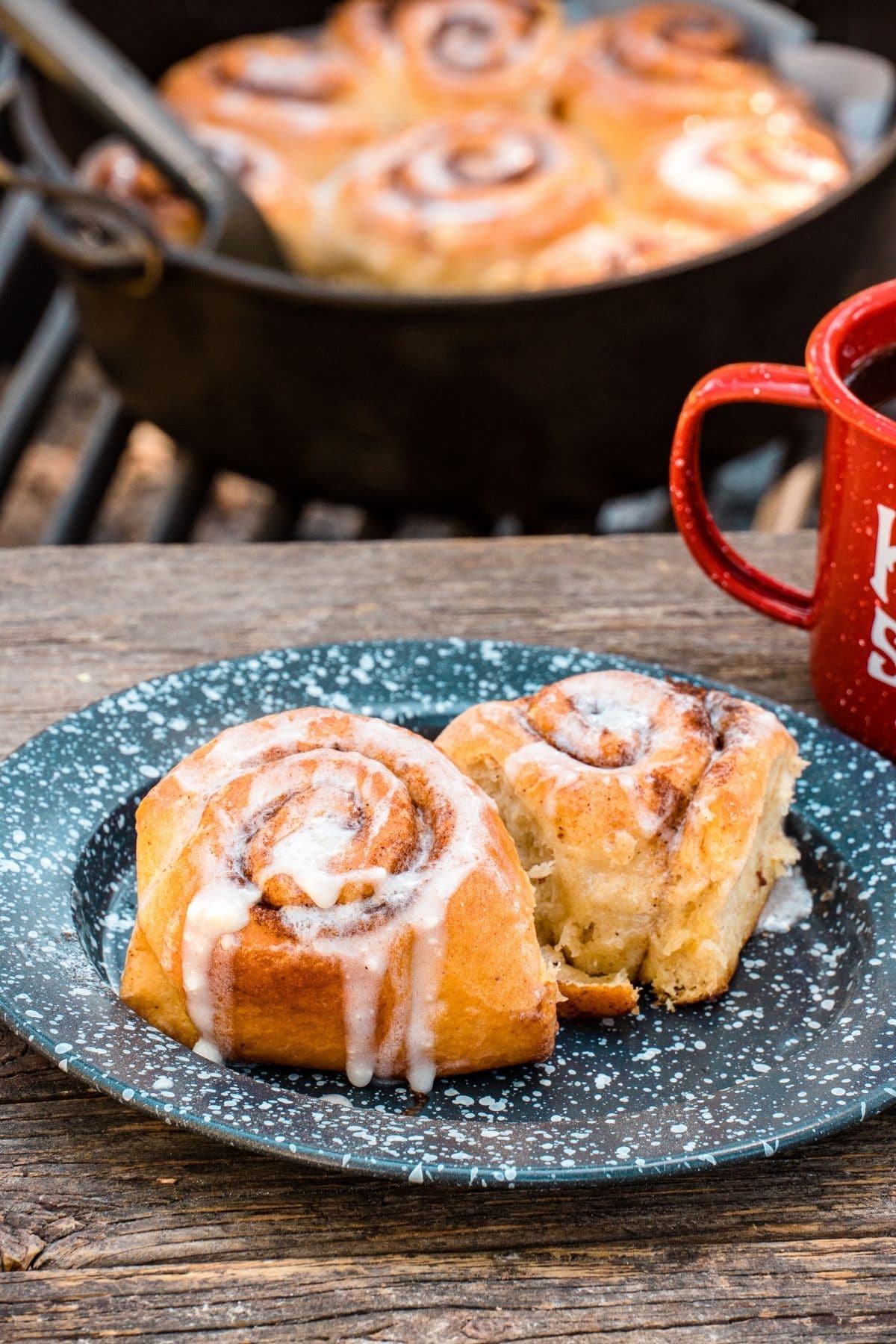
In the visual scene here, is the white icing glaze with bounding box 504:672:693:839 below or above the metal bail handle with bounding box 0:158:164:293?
above

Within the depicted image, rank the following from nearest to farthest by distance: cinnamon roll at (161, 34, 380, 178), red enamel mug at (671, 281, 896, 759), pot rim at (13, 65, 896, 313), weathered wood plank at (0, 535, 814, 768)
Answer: red enamel mug at (671, 281, 896, 759), weathered wood plank at (0, 535, 814, 768), pot rim at (13, 65, 896, 313), cinnamon roll at (161, 34, 380, 178)

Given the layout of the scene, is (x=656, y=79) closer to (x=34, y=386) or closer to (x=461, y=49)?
(x=461, y=49)

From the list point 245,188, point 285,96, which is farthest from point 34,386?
point 285,96

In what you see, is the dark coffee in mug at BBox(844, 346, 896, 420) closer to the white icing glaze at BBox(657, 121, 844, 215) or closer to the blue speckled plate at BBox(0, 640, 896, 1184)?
the blue speckled plate at BBox(0, 640, 896, 1184)

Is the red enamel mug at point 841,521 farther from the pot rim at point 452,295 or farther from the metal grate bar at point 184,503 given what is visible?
the metal grate bar at point 184,503

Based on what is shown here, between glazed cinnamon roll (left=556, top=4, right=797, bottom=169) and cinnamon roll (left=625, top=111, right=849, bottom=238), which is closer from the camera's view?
cinnamon roll (left=625, top=111, right=849, bottom=238)

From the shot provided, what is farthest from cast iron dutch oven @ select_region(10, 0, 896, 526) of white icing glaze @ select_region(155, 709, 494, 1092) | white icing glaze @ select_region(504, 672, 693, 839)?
white icing glaze @ select_region(155, 709, 494, 1092)

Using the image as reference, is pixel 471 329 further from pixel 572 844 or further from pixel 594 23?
pixel 594 23
